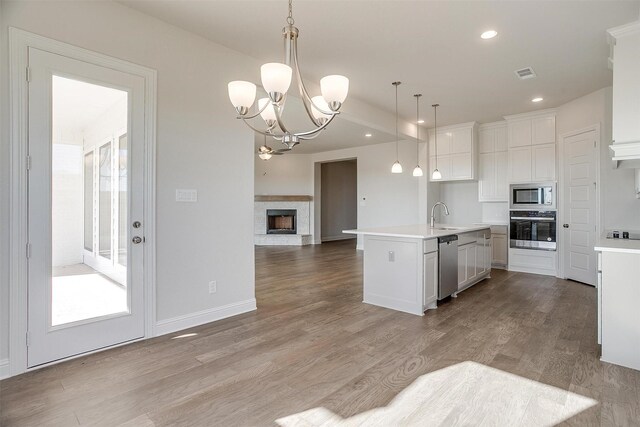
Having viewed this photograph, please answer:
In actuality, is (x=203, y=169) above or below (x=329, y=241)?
above

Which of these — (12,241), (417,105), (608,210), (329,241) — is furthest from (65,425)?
(329,241)

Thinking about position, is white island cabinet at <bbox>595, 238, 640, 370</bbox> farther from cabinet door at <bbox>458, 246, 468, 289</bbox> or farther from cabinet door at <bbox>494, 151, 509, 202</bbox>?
cabinet door at <bbox>494, 151, 509, 202</bbox>

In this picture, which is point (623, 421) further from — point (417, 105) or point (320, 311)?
point (417, 105)

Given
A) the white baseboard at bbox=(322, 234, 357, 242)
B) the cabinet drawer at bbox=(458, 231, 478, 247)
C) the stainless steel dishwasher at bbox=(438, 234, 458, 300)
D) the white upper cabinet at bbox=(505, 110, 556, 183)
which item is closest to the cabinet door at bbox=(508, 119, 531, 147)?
the white upper cabinet at bbox=(505, 110, 556, 183)

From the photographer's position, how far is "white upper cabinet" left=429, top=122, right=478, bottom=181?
21.3 feet

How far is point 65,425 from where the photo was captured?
5.88 ft

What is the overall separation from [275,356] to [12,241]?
6.51 feet

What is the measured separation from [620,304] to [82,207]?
4.16 meters

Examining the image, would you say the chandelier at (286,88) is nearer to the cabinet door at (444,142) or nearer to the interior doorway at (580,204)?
the interior doorway at (580,204)

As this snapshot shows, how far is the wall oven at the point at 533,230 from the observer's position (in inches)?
218

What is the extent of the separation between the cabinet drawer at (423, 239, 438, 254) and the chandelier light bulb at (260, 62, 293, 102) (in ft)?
7.93

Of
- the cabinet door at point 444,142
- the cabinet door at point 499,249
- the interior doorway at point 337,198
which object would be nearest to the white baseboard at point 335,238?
the interior doorway at point 337,198

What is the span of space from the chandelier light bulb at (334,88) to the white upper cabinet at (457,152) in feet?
16.9

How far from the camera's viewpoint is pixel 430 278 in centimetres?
374
